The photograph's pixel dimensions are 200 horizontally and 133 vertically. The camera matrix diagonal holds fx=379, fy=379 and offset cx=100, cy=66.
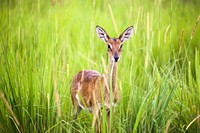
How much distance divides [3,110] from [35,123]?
411 millimetres

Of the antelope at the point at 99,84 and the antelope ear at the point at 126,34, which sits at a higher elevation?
the antelope ear at the point at 126,34

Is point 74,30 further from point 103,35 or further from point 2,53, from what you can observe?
point 2,53

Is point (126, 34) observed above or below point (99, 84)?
above

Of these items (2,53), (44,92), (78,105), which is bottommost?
(78,105)

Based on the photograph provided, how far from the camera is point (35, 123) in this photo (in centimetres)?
338

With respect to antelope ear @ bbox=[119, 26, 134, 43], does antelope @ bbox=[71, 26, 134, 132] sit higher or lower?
lower

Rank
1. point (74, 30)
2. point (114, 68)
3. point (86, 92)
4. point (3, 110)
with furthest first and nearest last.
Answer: point (74, 30) < point (86, 92) < point (114, 68) < point (3, 110)

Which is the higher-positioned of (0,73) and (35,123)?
(0,73)

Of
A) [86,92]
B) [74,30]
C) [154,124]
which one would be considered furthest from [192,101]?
[74,30]

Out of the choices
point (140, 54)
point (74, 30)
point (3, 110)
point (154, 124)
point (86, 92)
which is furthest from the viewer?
point (74, 30)

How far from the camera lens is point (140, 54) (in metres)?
5.21

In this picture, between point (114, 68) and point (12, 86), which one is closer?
point (12, 86)

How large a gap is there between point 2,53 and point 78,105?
3.78ft

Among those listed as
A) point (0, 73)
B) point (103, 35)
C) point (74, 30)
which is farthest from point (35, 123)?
point (74, 30)
